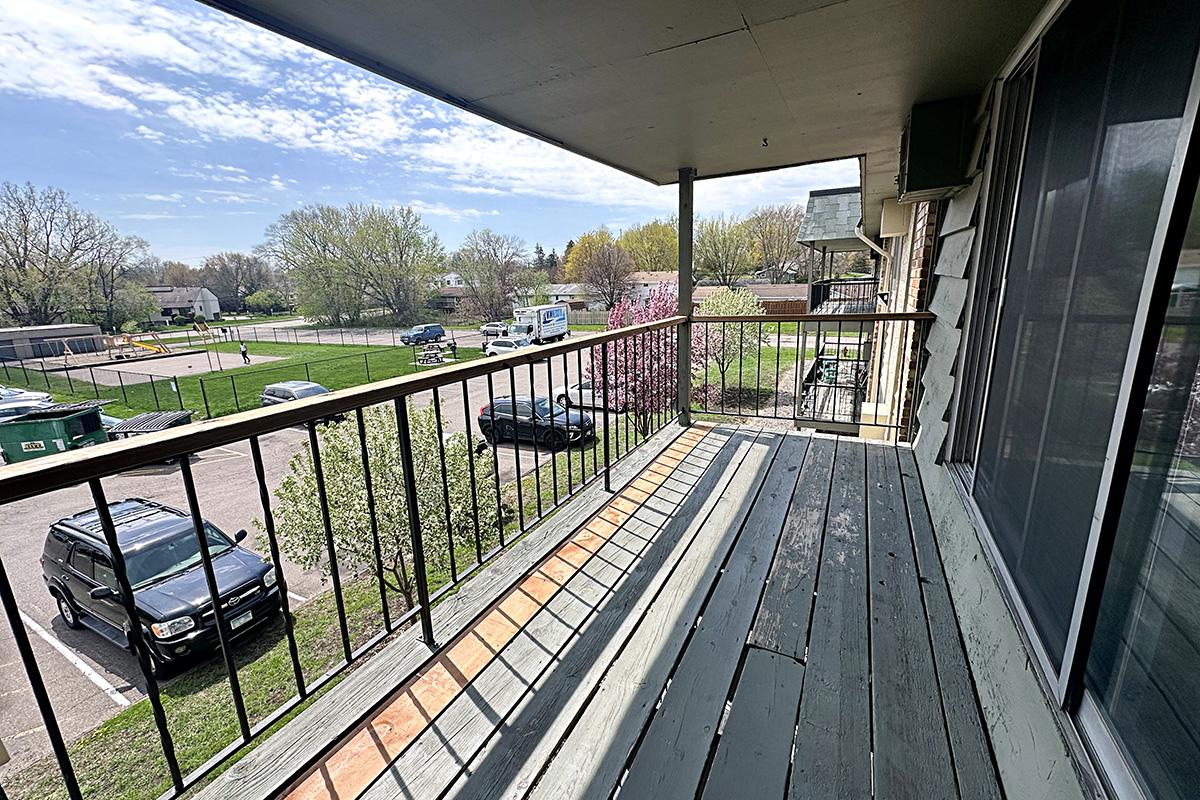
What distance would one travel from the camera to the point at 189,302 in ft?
110

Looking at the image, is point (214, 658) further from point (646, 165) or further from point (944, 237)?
point (944, 237)

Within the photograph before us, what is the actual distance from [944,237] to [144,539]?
795 cm

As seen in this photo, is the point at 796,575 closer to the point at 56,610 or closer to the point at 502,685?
the point at 502,685

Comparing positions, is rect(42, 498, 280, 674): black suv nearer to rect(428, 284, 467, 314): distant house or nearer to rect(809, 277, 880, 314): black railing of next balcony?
rect(809, 277, 880, 314): black railing of next balcony

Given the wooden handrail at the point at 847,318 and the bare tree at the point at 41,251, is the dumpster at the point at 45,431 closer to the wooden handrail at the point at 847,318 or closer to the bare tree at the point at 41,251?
the bare tree at the point at 41,251

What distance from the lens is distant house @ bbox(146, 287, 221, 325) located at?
32125 millimetres

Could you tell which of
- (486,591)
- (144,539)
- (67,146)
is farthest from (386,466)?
(67,146)

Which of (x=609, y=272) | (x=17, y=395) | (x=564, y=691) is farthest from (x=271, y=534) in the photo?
(x=609, y=272)

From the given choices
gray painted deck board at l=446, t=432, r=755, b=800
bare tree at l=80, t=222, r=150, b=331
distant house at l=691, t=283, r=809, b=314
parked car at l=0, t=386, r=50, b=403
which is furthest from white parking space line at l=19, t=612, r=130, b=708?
bare tree at l=80, t=222, r=150, b=331

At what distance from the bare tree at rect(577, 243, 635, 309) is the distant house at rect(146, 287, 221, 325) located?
26448 millimetres

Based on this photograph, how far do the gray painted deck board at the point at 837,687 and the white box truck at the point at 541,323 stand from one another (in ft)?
62.5

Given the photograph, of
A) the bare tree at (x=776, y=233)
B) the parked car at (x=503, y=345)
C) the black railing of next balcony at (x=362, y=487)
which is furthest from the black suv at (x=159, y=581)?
the bare tree at (x=776, y=233)

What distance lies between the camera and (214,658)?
5.44 m

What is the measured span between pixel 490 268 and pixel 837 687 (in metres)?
30.5
